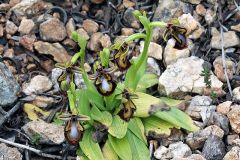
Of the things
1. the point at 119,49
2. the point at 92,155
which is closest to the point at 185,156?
the point at 92,155

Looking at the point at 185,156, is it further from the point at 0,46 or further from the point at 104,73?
the point at 0,46

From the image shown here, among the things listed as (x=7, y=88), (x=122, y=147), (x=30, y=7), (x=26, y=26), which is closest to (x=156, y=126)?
(x=122, y=147)

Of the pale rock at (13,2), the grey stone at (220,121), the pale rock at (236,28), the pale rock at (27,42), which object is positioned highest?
the pale rock at (236,28)

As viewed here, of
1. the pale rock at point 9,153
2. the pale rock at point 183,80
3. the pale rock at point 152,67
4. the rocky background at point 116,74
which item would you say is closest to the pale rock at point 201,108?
the rocky background at point 116,74

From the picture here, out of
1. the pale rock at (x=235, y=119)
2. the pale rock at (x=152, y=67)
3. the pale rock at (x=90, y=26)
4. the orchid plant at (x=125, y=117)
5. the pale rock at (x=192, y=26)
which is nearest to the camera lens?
the orchid plant at (x=125, y=117)

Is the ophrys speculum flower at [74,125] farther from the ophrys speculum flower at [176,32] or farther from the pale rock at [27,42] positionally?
the pale rock at [27,42]

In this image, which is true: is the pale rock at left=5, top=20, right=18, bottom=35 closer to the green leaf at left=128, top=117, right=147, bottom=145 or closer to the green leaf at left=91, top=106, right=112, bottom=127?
the green leaf at left=91, top=106, right=112, bottom=127
